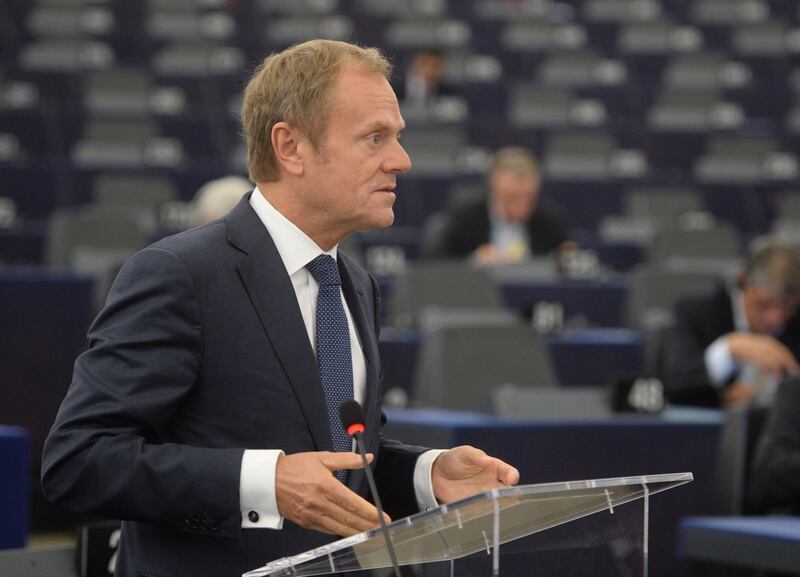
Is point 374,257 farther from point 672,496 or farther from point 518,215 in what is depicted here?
point 672,496

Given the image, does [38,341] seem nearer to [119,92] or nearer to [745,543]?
[745,543]

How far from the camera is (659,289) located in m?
6.57

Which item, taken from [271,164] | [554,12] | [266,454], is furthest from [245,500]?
[554,12]

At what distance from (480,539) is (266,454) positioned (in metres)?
0.30

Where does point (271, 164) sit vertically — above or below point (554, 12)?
below

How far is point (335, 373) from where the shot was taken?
202cm

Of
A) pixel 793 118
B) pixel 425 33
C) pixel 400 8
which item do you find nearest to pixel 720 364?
pixel 793 118

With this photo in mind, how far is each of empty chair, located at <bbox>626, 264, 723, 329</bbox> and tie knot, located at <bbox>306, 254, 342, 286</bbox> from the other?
14.9ft

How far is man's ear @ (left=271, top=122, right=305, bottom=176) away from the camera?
6.54ft

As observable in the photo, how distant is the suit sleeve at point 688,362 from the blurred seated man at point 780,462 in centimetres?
129

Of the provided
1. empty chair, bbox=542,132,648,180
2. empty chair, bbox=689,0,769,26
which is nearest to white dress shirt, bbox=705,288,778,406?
empty chair, bbox=542,132,648,180

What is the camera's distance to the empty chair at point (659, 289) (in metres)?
6.52

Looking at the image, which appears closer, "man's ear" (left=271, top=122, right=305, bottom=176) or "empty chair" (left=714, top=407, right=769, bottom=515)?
"man's ear" (left=271, top=122, right=305, bottom=176)

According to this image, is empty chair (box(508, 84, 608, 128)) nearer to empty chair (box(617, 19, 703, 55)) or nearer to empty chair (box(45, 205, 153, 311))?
empty chair (box(617, 19, 703, 55))
